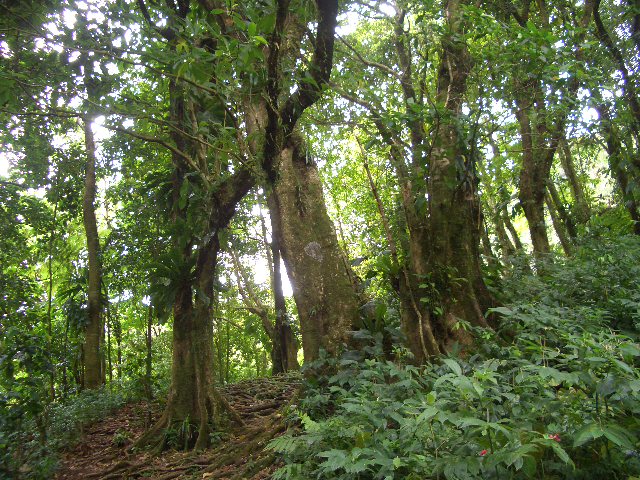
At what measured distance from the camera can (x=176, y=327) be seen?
6.83m

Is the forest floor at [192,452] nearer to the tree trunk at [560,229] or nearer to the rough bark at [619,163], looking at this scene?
the rough bark at [619,163]

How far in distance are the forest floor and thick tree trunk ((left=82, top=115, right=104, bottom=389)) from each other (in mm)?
1628

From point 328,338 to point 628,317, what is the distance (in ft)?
10.4

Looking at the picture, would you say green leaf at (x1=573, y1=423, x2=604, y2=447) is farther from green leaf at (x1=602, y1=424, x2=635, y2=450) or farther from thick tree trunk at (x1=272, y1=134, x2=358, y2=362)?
thick tree trunk at (x1=272, y1=134, x2=358, y2=362)

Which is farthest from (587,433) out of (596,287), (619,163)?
(619,163)

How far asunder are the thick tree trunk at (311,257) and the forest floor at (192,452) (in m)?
1.14

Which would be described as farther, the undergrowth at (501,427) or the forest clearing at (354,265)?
the forest clearing at (354,265)

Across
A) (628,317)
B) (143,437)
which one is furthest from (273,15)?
(143,437)

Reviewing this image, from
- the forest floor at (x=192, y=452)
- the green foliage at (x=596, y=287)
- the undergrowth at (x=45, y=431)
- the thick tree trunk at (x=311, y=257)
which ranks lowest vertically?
the forest floor at (x=192, y=452)

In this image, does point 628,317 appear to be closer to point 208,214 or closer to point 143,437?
point 208,214

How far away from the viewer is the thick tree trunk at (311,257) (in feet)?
18.7

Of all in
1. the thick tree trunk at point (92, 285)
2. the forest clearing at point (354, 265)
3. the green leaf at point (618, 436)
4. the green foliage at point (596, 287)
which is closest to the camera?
the green leaf at point (618, 436)

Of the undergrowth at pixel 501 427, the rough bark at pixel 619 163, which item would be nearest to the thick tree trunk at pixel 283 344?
the rough bark at pixel 619 163

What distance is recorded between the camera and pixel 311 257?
610cm
